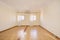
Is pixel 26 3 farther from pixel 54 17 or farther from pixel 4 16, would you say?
pixel 54 17

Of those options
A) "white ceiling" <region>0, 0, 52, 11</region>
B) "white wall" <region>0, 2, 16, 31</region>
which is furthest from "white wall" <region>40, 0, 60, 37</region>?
"white wall" <region>0, 2, 16, 31</region>

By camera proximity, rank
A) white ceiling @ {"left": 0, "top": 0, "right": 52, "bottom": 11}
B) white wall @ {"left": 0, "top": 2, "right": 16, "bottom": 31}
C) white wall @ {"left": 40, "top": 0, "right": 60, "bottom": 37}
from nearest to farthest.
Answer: white wall @ {"left": 40, "top": 0, "right": 60, "bottom": 37}
white ceiling @ {"left": 0, "top": 0, "right": 52, "bottom": 11}
white wall @ {"left": 0, "top": 2, "right": 16, "bottom": 31}

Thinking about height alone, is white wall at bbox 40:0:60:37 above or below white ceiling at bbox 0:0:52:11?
below

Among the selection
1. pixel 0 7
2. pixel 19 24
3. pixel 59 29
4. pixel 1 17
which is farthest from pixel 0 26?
pixel 19 24

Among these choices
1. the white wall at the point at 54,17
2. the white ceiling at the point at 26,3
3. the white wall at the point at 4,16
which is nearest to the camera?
the white wall at the point at 54,17

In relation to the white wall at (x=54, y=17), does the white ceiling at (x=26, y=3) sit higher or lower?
higher

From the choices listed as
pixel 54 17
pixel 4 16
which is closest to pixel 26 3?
pixel 4 16

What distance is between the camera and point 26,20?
12.0m

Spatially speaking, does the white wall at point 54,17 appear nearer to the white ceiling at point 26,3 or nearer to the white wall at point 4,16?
the white ceiling at point 26,3

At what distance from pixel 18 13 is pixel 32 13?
76.0 inches

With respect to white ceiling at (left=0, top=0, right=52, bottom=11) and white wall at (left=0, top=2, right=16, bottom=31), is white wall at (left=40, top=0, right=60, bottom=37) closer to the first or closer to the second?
white ceiling at (left=0, top=0, right=52, bottom=11)

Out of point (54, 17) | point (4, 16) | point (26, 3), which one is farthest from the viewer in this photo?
point (4, 16)

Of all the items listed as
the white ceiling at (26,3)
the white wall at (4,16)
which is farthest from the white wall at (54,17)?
the white wall at (4,16)

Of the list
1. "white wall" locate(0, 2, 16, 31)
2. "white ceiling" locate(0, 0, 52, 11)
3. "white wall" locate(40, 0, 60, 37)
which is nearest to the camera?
"white wall" locate(40, 0, 60, 37)
